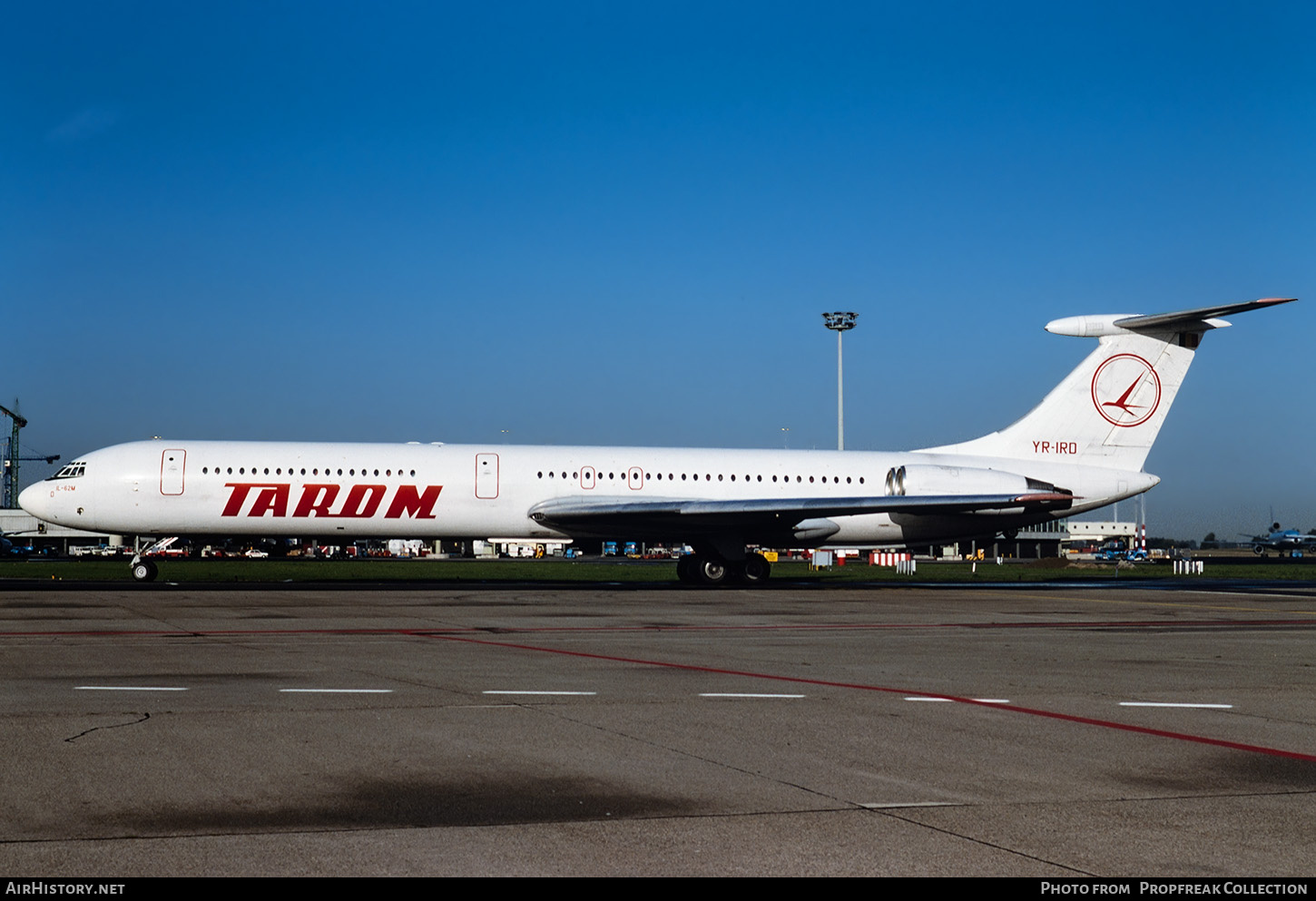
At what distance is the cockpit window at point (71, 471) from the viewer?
3203cm

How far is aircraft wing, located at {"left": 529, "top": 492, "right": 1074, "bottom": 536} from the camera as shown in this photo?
32219 millimetres

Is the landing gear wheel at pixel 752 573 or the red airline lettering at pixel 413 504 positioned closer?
the red airline lettering at pixel 413 504

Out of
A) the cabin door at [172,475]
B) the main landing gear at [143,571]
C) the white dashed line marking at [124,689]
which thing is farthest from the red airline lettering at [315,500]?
the white dashed line marking at [124,689]

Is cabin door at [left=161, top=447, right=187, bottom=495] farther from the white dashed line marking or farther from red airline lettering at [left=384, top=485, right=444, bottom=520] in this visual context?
the white dashed line marking

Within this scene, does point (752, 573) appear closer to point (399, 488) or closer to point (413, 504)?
point (413, 504)

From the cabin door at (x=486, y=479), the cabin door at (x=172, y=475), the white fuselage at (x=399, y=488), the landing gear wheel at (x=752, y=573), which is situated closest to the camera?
the cabin door at (x=172, y=475)

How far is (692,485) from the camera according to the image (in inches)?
1353

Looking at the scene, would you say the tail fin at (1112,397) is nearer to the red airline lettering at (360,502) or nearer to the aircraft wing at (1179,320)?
the aircraft wing at (1179,320)

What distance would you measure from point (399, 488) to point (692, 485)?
27.1 ft

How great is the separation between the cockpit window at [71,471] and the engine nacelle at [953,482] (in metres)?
22.6

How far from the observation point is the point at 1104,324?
35156mm

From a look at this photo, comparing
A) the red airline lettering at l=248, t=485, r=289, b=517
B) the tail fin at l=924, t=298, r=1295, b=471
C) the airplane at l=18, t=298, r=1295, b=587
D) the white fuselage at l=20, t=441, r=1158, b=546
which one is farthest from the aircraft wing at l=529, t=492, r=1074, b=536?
the red airline lettering at l=248, t=485, r=289, b=517
